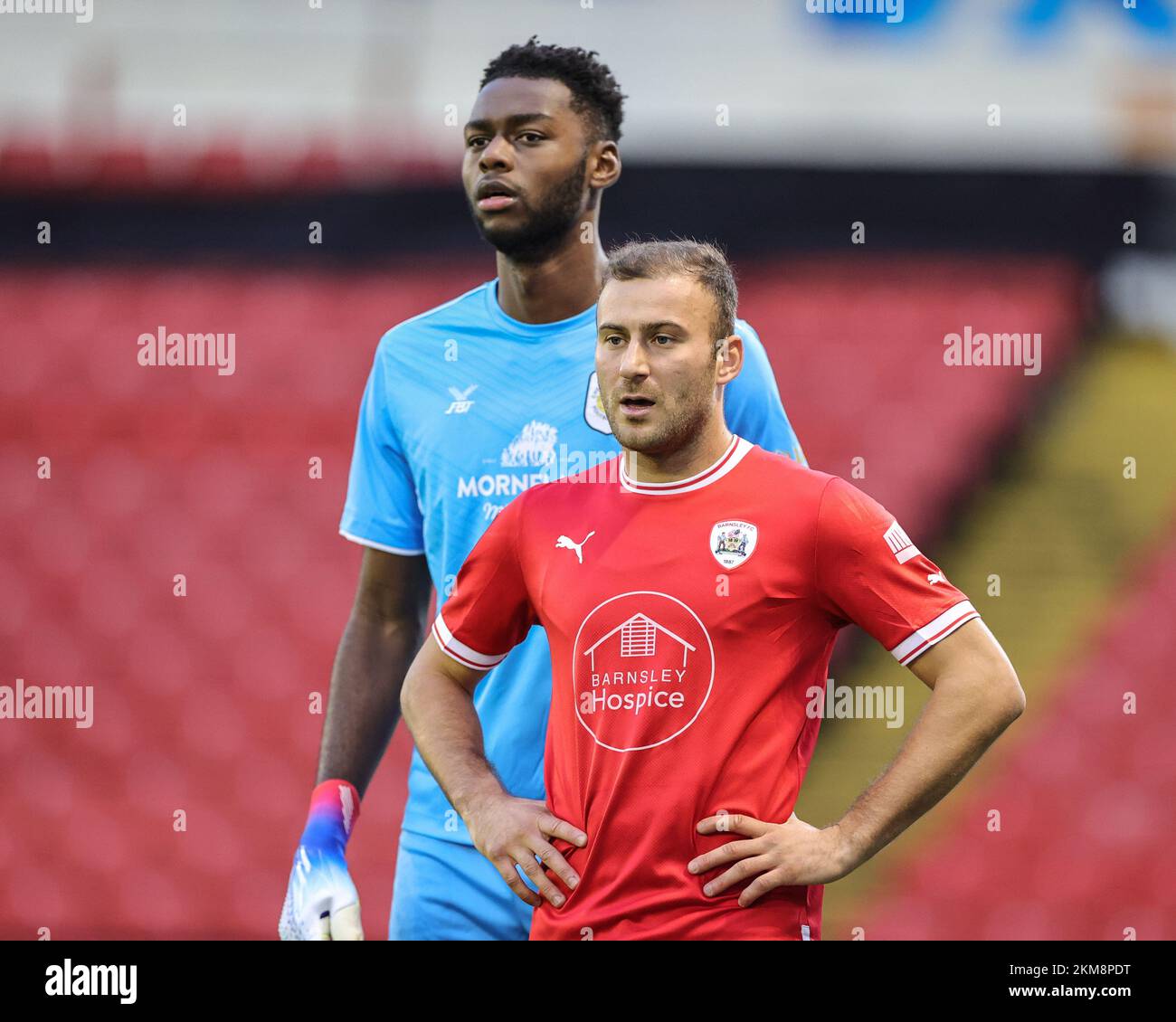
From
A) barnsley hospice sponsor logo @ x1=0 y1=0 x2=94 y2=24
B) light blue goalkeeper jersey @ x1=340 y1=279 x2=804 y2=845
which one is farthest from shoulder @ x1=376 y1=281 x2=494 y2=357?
barnsley hospice sponsor logo @ x1=0 y1=0 x2=94 y2=24

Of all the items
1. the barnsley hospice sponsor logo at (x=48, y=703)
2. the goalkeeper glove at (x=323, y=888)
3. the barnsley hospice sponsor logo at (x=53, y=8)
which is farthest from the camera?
the barnsley hospice sponsor logo at (x=53, y=8)

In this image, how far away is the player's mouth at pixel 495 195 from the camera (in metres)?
2.66

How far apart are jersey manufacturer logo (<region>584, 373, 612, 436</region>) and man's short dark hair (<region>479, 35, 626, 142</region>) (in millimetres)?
504

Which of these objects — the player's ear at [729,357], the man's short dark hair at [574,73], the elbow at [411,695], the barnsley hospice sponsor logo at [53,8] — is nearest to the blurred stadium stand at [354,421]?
the barnsley hospice sponsor logo at [53,8]

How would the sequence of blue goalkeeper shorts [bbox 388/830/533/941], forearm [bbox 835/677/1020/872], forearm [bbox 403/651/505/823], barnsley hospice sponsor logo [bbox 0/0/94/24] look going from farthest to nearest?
barnsley hospice sponsor logo [bbox 0/0/94/24] → blue goalkeeper shorts [bbox 388/830/533/941] → forearm [bbox 403/651/505/823] → forearm [bbox 835/677/1020/872]

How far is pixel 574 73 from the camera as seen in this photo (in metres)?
2.81

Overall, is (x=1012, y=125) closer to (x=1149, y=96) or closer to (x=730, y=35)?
(x=1149, y=96)

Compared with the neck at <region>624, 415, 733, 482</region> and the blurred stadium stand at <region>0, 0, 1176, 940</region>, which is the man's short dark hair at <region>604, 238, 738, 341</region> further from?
the blurred stadium stand at <region>0, 0, 1176, 940</region>

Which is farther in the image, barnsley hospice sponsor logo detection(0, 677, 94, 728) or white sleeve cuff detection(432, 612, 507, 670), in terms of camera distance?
barnsley hospice sponsor logo detection(0, 677, 94, 728)

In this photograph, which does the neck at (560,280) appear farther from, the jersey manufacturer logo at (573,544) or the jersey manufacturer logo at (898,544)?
the jersey manufacturer logo at (898,544)

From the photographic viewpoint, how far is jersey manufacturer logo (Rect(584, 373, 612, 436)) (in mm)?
2604

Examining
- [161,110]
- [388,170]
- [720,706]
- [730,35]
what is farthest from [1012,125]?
[720,706]

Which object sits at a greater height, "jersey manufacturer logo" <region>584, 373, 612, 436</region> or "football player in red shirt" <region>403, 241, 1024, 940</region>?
"jersey manufacturer logo" <region>584, 373, 612, 436</region>

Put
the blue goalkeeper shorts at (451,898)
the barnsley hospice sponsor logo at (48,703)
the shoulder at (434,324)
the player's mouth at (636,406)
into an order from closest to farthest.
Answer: the player's mouth at (636,406) → the blue goalkeeper shorts at (451,898) → the shoulder at (434,324) → the barnsley hospice sponsor logo at (48,703)
